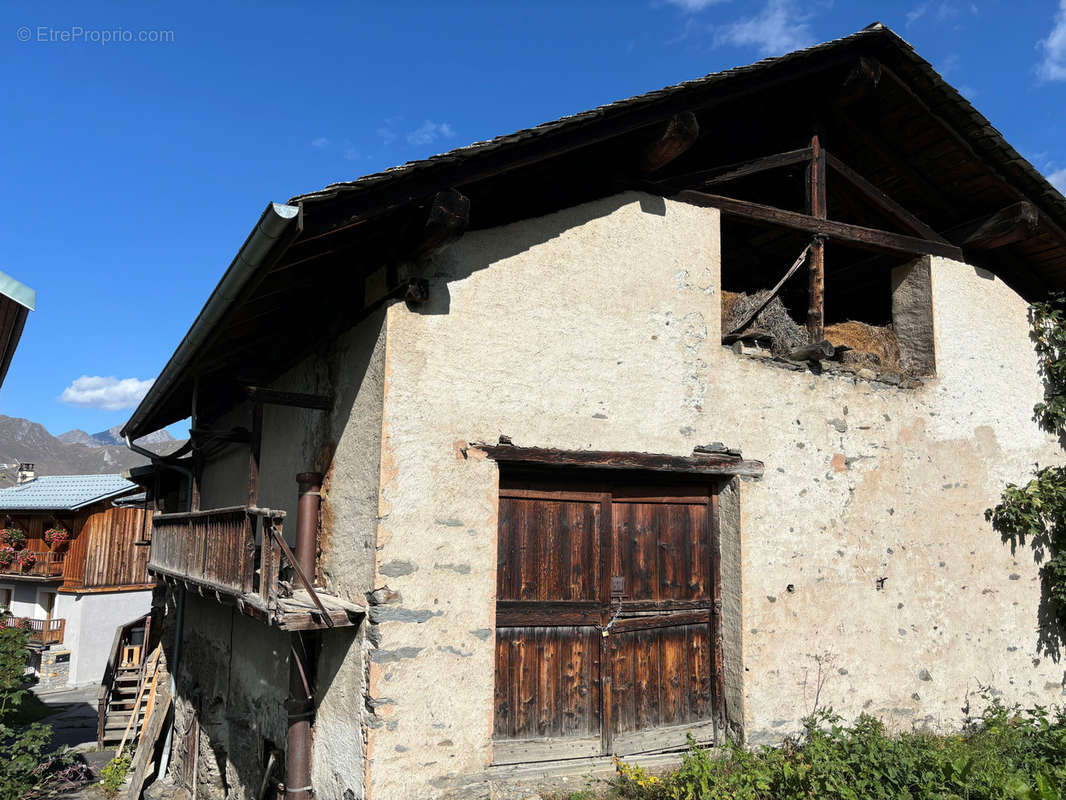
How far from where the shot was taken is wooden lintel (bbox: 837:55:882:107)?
6.57 m

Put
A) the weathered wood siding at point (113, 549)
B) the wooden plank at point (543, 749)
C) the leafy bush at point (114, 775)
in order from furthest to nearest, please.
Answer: the weathered wood siding at point (113, 549), the leafy bush at point (114, 775), the wooden plank at point (543, 749)

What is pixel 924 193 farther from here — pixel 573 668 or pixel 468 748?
pixel 468 748

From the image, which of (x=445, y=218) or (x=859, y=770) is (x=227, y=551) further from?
(x=859, y=770)

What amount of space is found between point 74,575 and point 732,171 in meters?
24.1

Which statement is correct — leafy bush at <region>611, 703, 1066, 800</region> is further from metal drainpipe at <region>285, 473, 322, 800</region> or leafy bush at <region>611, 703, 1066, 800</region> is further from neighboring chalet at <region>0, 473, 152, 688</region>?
neighboring chalet at <region>0, 473, 152, 688</region>

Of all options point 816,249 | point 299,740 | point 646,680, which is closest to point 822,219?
point 816,249

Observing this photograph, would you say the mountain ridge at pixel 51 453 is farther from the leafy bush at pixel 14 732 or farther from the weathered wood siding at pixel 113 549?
the leafy bush at pixel 14 732

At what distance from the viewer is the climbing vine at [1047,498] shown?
285 inches

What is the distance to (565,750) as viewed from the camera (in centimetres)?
538

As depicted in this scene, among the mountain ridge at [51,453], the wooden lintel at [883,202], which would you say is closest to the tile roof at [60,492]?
the wooden lintel at [883,202]

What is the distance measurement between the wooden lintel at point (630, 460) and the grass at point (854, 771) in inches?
78.0

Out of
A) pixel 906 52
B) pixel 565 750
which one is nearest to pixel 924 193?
pixel 906 52

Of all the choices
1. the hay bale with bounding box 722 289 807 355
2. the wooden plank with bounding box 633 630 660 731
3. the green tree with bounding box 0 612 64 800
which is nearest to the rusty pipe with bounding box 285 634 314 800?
the wooden plank with bounding box 633 630 660 731

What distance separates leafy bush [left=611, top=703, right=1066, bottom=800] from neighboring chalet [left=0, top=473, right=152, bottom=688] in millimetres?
21451
